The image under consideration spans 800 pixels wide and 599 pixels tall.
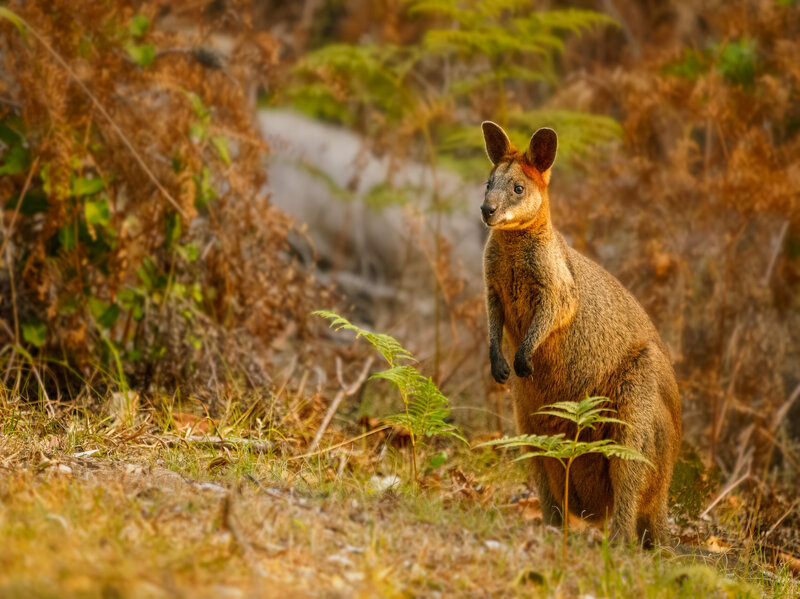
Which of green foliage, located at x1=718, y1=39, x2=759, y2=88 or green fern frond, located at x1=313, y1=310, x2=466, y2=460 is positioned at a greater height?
green foliage, located at x1=718, y1=39, x2=759, y2=88

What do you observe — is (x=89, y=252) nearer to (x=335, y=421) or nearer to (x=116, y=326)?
(x=116, y=326)

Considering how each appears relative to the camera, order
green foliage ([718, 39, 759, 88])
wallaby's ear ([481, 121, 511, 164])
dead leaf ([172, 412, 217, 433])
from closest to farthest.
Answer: wallaby's ear ([481, 121, 511, 164]) → dead leaf ([172, 412, 217, 433]) → green foliage ([718, 39, 759, 88])

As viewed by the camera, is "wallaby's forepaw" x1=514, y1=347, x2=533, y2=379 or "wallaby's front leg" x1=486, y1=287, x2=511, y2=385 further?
"wallaby's front leg" x1=486, y1=287, x2=511, y2=385

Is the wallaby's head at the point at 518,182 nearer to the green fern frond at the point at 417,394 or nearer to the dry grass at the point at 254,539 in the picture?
the green fern frond at the point at 417,394

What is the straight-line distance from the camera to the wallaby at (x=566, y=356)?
4.59m

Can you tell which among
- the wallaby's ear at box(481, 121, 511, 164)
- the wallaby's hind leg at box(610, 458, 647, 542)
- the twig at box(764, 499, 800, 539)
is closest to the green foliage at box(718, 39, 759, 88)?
the twig at box(764, 499, 800, 539)

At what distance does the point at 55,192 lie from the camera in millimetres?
5957

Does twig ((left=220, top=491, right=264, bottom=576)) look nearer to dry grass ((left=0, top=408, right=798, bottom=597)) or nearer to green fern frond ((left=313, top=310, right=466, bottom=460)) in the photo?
dry grass ((left=0, top=408, right=798, bottom=597))

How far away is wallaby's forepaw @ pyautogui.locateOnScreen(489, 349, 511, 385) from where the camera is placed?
4.70 meters

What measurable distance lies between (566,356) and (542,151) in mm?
1089

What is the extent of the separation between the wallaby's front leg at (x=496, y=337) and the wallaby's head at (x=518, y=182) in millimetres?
464

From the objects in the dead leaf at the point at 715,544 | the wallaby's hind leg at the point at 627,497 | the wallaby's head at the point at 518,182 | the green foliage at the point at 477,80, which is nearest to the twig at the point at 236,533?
the wallaby's head at the point at 518,182

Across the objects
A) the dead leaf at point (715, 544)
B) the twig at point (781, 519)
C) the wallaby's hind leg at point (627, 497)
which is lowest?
the twig at point (781, 519)

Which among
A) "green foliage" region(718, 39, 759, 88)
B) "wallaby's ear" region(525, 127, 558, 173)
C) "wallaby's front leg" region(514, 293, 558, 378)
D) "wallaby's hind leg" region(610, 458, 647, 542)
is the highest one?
"green foliage" region(718, 39, 759, 88)
